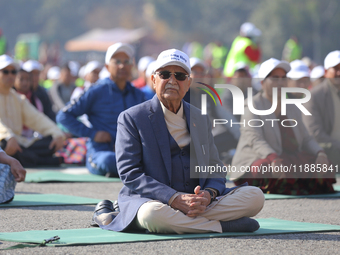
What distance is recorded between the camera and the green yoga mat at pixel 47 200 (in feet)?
18.9

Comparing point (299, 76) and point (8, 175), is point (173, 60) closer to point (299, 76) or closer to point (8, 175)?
point (8, 175)

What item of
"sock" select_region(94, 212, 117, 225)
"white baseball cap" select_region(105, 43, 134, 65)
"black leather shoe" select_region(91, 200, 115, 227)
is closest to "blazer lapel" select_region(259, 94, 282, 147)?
"white baseball cap" select_region(105, 43, 134, 65)

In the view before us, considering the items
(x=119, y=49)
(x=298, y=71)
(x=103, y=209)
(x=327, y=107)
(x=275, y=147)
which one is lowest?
(x=103, y=209)

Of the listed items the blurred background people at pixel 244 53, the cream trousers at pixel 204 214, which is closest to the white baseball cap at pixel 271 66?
the cream trousers at pixel 204 214

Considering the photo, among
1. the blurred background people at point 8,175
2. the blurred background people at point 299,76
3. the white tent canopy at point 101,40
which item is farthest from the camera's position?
the white tent canopy at point 101,40

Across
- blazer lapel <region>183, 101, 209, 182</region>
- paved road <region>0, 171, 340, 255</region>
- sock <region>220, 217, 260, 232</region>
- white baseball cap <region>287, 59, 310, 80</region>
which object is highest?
white baseball cap <region>287, 59, 310, 80</region>

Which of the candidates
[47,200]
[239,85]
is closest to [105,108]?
[239,85]

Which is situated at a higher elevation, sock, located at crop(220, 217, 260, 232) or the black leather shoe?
the black leather shoe

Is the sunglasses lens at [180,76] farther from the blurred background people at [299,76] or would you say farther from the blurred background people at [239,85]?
the blurred background people at [299,76]

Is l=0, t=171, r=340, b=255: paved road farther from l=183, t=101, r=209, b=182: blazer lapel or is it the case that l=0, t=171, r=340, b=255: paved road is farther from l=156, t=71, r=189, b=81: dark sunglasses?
l=156, t=71, r=189, b=81: dark sunglasses

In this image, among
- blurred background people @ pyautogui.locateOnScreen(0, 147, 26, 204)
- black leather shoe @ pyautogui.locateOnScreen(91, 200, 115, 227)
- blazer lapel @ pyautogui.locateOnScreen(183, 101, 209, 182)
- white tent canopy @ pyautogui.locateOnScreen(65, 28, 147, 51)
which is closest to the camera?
blazer lapel @ pyautogui.locateOnScreen(183, 101, 209, 182)

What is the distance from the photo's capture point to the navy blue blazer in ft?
14.1

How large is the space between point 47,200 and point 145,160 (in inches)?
77.1

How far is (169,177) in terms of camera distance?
439 cm
